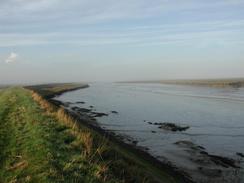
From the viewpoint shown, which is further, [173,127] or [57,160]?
[173,127]

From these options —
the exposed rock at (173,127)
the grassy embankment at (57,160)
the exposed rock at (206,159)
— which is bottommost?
the exposed rock at (206,159)

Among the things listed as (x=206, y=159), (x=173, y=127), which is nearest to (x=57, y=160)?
(x=206, y=159)

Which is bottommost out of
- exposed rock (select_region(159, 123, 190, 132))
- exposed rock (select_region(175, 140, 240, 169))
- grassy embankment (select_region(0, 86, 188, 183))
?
exposed rock (select_region(175, 140, 240, 169))

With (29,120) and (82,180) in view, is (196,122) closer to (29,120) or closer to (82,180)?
(29,120)

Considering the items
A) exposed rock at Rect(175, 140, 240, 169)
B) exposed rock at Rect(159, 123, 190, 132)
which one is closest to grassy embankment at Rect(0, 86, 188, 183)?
exposed rock at Rect(175, 140, 240, 169)

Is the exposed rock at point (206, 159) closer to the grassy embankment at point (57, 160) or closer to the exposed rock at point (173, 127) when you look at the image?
the grassy embankment at point (57, 160)

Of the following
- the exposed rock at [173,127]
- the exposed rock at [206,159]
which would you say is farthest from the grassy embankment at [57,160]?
the exposed rock at [173,127]

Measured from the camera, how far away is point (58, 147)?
446 inches

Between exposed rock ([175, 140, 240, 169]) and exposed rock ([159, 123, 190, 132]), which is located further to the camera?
exposed rock ([159, 123, 190, 132])

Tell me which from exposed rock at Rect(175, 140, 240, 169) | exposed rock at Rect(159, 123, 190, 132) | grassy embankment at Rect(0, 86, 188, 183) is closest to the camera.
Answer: grassy embankment at Rect(0, 86, 188, 183)

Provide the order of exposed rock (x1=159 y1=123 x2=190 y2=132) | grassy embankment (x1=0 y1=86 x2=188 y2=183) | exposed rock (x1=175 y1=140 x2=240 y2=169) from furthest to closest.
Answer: exposed rock (x1=159 y1=123 x2=190 y2=132) < exposed rock (x1=175 y1=140 x2=240 y2=169) < grassy embankment (x1=0 y1=86 x2=188 y2=183)

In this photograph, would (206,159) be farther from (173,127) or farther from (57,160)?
(173,127)

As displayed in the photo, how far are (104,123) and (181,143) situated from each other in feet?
34.7

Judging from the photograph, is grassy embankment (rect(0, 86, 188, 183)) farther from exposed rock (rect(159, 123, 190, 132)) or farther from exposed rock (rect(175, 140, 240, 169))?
exposed rock (rect(159, 123, 190, 132))
